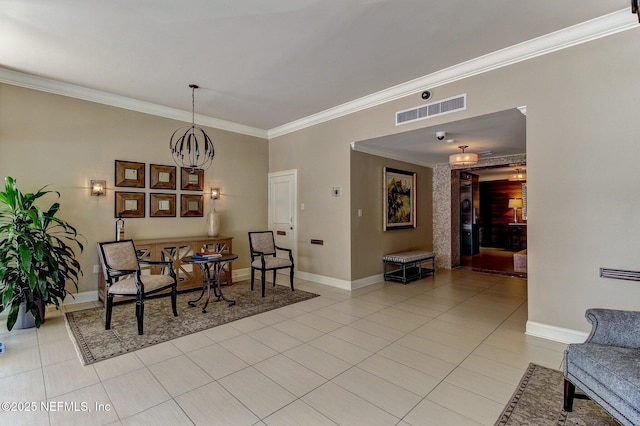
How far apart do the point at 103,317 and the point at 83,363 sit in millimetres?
1229

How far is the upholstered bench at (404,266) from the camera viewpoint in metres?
5.46

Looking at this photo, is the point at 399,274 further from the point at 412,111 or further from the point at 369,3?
the point at 369,3

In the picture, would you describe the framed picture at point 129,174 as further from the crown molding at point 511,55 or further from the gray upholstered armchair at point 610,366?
the gray upholstered armchair at point 610,366

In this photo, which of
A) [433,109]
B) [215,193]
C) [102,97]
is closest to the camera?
[433,109]

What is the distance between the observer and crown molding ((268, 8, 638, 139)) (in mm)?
2713

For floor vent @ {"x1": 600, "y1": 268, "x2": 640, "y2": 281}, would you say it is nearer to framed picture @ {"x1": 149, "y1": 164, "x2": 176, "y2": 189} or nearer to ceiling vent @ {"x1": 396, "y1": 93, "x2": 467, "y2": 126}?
ceiling vent @ {"x1": 396, "y1": 93, "x2": 467, "y2": 126}

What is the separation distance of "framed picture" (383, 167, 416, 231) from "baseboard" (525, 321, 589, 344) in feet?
9.51

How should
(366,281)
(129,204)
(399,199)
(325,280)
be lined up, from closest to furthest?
(129,204)
(366,281)
(325,280)
(399,199)

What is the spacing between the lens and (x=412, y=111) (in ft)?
13.4

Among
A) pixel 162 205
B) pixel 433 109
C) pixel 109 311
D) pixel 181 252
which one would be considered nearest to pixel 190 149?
pixel 162 205

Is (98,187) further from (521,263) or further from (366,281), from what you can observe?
(521,263)

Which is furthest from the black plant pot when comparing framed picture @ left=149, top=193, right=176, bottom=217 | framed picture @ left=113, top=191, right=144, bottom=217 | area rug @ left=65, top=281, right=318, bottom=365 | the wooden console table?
framed picture @ left=149, top=193, right=176, bottom=217

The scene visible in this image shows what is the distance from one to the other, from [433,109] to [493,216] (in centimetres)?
844

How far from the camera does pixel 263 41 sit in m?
3.07
